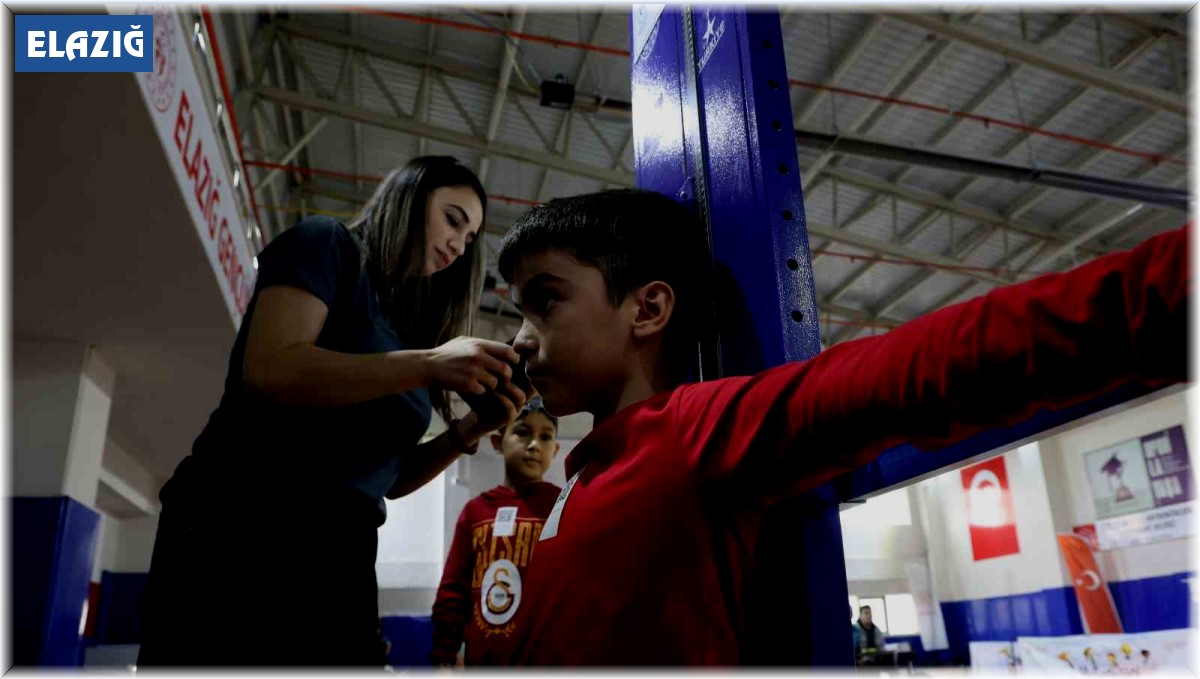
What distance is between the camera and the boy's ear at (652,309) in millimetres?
1098

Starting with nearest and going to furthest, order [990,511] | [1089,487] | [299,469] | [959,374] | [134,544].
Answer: [959,374] < [299,469] < [1089,487] < [134,544] < [990,511]

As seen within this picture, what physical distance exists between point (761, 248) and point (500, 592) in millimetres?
2062

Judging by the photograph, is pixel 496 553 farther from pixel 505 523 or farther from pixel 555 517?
pixel 555 517

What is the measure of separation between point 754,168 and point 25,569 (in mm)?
5335

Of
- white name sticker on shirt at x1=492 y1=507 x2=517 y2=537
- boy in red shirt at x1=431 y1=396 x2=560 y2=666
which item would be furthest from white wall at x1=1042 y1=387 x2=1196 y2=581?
white name sticker on shirt at x1=492 y1=507 x2=517 y2=537

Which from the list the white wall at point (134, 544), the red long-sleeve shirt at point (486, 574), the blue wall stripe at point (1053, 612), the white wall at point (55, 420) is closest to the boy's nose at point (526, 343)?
the red long-sleeve shirt at point (486, 574)

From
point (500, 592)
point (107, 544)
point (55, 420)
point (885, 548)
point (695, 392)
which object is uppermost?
point (55, 420)

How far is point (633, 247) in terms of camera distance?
1135 millimetres

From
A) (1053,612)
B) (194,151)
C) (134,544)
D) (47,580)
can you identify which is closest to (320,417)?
(194,151)

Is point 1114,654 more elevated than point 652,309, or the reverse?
point 652,309

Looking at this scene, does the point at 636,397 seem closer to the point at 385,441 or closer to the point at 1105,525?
the point at 385,441

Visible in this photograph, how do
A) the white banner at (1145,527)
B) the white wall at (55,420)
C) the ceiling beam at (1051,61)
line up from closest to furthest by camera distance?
1. the white wall at (55,420)
2. the ceiling beam at (1051,61)
3. the white banner at (1145,527)

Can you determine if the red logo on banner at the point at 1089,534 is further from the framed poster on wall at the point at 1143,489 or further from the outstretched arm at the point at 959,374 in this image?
the outstretched arm at the point at 959,374

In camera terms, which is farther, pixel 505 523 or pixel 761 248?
pixel 505 523
